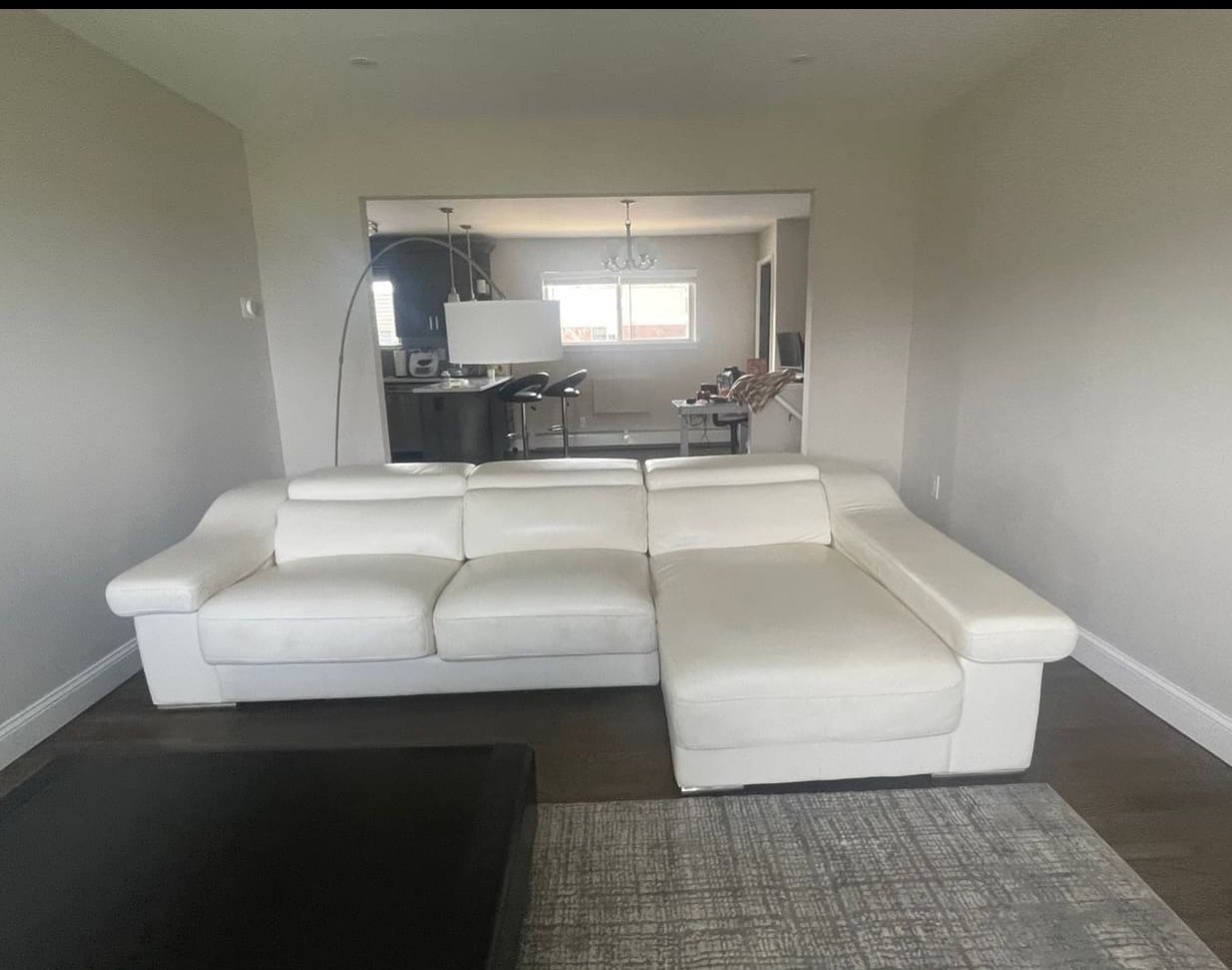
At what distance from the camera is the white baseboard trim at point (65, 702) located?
215 cm

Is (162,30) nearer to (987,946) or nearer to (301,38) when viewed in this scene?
(301,38)

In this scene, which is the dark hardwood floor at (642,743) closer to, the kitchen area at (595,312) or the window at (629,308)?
the kitchen area at (595,312)

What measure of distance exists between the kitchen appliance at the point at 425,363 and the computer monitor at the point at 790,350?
3.63 m

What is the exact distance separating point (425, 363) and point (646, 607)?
581 cm

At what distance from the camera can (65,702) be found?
2357mm

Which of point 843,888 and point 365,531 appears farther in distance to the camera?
point 365,531

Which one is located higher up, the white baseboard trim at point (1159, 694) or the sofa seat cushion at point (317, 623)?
the sofa seat cushion at point (317, 623)

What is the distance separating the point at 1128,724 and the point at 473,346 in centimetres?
282

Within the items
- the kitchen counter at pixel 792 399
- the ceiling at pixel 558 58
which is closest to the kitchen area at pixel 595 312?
the kitchen counter at pixel 792 399

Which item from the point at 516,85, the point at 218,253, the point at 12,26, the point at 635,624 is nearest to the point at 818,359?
the point at 516,85

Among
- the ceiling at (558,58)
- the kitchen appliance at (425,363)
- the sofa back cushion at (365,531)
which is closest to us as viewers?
the ceiling at (558,58)

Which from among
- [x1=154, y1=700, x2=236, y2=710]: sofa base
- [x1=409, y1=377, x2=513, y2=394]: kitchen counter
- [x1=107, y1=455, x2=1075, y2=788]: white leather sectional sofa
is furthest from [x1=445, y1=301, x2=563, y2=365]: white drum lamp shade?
[x1=409, y1=377, x2=513, y2=394]: kitchen counter

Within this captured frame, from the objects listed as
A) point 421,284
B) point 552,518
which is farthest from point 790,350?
point 552,518

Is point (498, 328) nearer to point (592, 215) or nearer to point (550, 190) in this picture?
point (550, 190)
